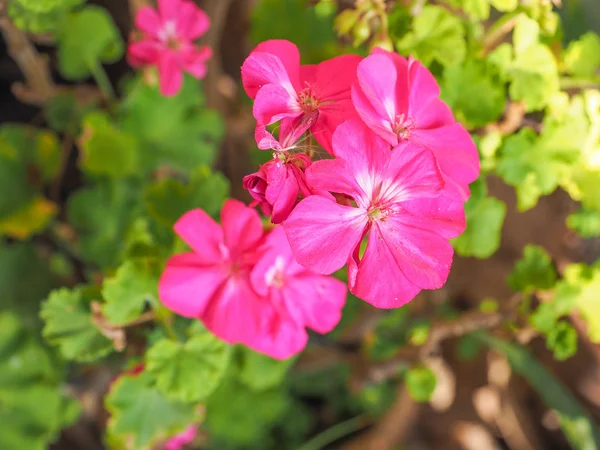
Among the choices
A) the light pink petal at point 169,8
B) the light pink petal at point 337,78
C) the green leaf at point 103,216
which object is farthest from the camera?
the green leaf at point 103,216

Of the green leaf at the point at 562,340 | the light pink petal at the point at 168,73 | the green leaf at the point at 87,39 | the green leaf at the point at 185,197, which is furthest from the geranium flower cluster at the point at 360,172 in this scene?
the green leaf at the point at 87,39

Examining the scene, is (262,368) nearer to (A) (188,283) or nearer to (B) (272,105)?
(A) (188,283)

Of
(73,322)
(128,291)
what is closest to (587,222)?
(128,291)

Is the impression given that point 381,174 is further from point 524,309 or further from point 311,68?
point 524,309

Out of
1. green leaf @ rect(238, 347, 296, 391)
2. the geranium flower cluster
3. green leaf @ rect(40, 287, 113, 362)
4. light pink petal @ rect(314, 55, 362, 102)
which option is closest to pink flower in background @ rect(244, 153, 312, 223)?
the geranium flower cluster

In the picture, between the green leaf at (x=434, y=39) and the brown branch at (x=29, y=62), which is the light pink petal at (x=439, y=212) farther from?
the brown branch at (x=29, y=62)
